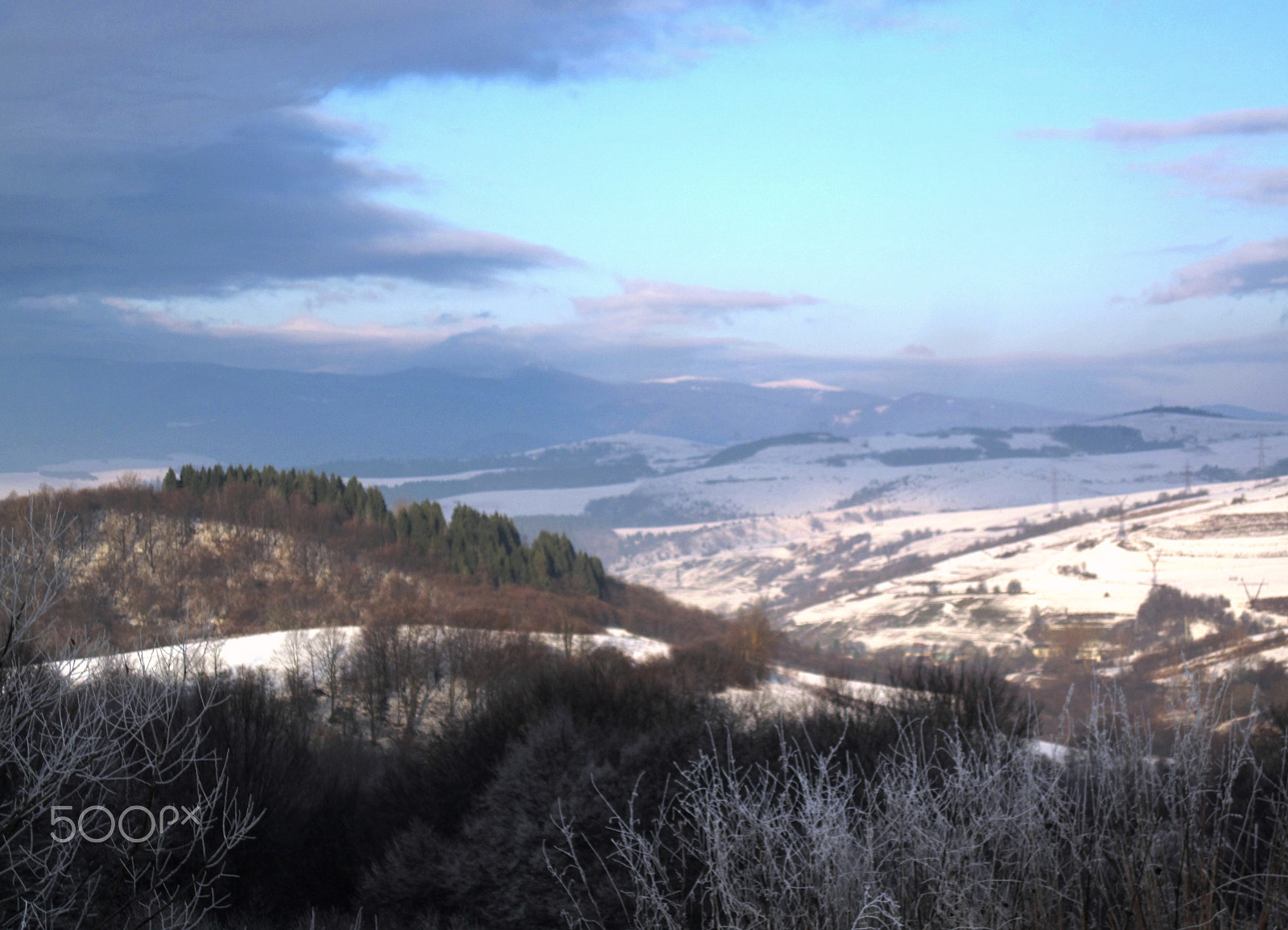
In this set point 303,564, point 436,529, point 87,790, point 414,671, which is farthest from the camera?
point 436,529

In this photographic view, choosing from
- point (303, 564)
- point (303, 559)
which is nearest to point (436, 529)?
point (303, 559)

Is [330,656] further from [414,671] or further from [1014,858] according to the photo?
[1014,858]

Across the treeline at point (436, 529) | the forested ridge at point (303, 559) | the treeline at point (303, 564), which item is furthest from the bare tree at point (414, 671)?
the treeline at point (436, 529)

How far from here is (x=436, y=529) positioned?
14025cm

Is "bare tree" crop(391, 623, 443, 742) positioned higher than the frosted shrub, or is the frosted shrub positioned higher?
the frosted shrub

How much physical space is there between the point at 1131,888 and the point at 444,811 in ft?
80.4

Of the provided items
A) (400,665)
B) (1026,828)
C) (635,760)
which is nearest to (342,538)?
(400,665)

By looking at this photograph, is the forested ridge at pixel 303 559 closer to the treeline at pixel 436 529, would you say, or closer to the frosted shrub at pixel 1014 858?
the treeline at pixel 436 529

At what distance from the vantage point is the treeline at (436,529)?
444 ft

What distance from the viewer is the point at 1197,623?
14600 cm

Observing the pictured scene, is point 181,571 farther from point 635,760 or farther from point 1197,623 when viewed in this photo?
point 1197,623

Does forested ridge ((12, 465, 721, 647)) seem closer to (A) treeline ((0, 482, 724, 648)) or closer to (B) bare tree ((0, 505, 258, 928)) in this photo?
(A) treeline ((0, 482, 724, 648))

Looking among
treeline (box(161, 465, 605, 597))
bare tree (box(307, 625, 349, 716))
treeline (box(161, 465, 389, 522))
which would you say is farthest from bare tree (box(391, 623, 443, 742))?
treeline (box(161, 465, 389, 522))

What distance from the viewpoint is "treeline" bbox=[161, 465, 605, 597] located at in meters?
135
